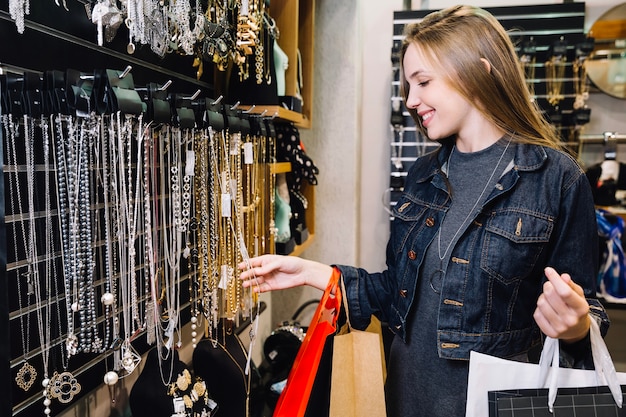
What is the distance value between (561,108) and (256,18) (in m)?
1.97

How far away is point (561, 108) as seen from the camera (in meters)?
2.74

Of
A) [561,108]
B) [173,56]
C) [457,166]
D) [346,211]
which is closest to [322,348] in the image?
[457,166]

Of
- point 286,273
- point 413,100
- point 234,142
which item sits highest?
point 413,100

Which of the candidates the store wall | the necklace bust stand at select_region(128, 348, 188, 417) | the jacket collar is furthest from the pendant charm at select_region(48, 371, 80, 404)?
the store wall

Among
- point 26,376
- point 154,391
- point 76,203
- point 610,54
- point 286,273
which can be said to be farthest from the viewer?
point 610,54

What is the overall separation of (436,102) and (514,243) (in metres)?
0.39

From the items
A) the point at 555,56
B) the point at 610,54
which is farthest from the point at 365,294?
the point at 610,54

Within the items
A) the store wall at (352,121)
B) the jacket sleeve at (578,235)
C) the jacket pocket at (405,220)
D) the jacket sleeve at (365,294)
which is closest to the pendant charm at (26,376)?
the jacket sleeve at (365,294)

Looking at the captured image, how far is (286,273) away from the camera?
51.1 inches

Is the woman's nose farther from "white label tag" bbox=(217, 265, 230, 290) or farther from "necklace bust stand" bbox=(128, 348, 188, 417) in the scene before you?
"necklace bust stand" bbox=(128, 348, 188, 417)

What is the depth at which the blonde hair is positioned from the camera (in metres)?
1.19

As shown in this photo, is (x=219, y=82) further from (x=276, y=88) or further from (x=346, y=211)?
(x=346, y=211)

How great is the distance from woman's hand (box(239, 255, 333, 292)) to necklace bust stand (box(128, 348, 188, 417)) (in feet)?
0.91

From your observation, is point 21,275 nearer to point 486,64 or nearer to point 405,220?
point 405,220
